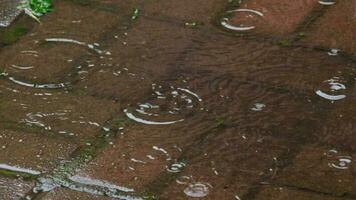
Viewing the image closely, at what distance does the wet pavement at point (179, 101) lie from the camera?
3252 mm

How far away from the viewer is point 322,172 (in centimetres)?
328

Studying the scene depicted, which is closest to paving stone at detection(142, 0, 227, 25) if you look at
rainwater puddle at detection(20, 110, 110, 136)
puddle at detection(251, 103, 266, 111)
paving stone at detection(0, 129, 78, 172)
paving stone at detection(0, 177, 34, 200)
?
puddle at detection(251, 103, 266, 111)

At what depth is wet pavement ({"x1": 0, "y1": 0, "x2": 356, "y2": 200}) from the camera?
10.7ft

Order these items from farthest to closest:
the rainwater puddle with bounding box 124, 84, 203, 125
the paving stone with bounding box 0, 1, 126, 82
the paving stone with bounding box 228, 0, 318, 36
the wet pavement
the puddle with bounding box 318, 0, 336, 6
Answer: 1. the puddle with bounding box 318, 0, 336, 6
2. the paving stone with bounding box 228, 0, 318, 36
3. the paving stone with bounding box 0, 1, 126, 82
4. the rainwater puddle with bounding box 124, 84, 203, 125
5. the wet pavement

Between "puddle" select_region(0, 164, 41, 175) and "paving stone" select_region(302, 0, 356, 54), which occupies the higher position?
"paving stone" select_region(302, 0, 356, 54)

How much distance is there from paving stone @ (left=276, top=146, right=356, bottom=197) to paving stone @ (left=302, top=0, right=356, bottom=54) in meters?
0.68

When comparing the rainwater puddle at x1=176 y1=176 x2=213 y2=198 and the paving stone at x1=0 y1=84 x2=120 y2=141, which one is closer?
the rainwater puddle at x1=176 y1=176 x2=213 y2=198

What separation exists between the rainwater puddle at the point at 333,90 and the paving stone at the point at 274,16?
1.30 feet

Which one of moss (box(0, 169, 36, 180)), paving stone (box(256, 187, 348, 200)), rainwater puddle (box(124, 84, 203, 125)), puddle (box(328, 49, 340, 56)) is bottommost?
moss (box(0, 169, 36, 180))

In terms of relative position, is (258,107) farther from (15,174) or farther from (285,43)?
(15,174)

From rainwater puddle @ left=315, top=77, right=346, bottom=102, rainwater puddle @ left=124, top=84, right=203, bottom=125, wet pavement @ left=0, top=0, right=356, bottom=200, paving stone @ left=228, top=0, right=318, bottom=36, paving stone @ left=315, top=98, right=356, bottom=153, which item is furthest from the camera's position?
paving stone @ left=228, top=0, right=318, bottom=36

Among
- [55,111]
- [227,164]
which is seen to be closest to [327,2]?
[227,164]

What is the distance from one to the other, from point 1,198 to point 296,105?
3.63 feet

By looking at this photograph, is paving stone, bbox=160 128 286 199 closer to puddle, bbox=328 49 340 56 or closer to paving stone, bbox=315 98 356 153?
paving stone, bbox=315 98 356 153
